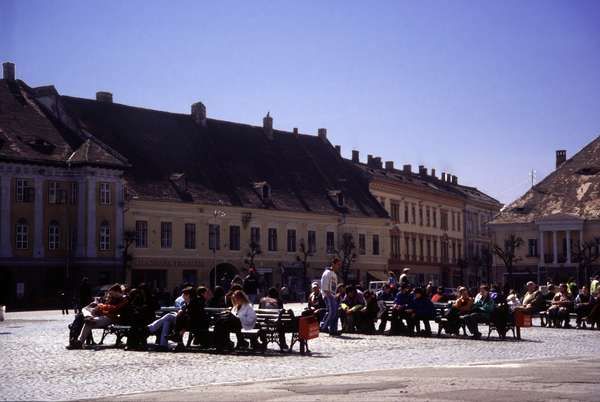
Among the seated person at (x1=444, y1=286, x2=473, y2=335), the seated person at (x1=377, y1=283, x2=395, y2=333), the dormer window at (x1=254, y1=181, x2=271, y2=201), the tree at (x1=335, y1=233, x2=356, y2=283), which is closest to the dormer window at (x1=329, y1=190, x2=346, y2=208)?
the tree at (x1=335, y1=233, x2=356, y2=283)

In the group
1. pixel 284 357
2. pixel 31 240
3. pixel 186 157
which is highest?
pixel 186 157

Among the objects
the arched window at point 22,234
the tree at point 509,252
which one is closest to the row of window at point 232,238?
the arched window at point 22,234

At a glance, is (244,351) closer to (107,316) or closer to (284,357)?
(284,357)

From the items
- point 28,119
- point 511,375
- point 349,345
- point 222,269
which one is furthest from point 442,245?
point 511,375

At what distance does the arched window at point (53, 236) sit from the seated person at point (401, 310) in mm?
34167

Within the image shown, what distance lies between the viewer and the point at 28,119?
58688 millimetres

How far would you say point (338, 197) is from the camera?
7575cm

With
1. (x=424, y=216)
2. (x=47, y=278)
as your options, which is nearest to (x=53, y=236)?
(x=47, y=278)

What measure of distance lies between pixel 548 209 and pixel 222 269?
85.7 feet

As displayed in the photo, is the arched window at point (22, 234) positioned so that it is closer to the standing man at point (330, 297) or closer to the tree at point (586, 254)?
the standing man at point (330, 297)

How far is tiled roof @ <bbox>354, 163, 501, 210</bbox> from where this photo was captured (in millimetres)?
84938

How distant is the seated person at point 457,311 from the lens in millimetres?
27094

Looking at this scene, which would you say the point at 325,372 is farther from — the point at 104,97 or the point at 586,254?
the point at 586,254

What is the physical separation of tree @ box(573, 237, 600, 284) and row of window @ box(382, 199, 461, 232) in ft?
52.0
